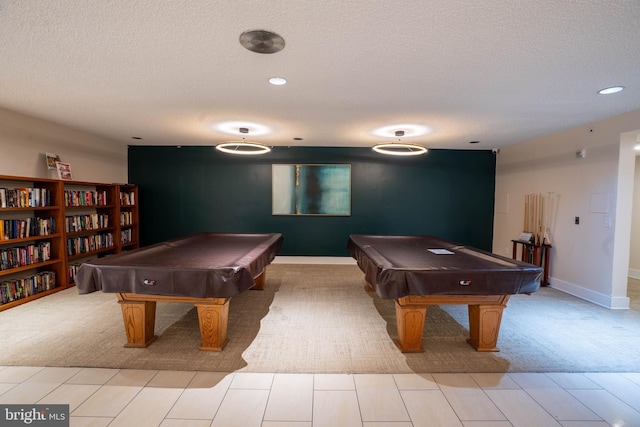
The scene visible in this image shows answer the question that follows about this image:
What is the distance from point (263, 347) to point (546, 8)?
2969 millimetres

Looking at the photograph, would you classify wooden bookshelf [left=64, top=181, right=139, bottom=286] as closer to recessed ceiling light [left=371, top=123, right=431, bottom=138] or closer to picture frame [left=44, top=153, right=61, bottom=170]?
picture frame [left=44, top=153, right=61, bottom=170]

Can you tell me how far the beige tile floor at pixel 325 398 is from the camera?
1671 mm

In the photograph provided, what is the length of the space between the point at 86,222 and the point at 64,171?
31.6 inches

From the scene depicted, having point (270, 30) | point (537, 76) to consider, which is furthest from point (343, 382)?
point (537, 76)

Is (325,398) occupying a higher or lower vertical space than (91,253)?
lower

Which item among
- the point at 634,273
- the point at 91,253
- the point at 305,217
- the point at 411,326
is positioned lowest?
the point at 634,273

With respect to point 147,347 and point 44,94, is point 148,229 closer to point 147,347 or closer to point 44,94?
point 44,94

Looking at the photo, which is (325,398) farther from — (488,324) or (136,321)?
(136,321)

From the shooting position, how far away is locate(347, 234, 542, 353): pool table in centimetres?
218

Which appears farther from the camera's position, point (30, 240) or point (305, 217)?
point (305, 217)

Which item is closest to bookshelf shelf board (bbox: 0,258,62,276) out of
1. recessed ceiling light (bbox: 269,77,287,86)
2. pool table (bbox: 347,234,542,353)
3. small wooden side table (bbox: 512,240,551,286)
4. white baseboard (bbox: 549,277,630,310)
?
recessed ceiling light (bbox: 269,77,287,86)

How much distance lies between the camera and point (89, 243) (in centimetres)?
443

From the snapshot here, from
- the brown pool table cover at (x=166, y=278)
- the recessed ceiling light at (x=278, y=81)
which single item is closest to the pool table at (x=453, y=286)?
the brown pool table cover at (x=166, y=278)

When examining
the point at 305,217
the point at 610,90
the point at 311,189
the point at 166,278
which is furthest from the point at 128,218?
the point at 610,90
